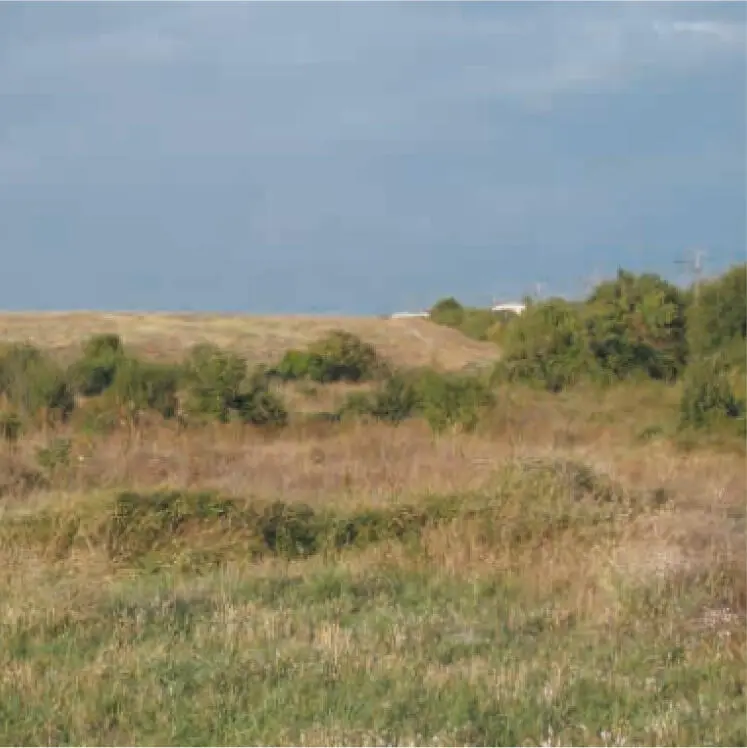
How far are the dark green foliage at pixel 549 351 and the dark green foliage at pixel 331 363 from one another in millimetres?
4822

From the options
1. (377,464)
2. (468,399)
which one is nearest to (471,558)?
(377,464)

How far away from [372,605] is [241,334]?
34574 mm

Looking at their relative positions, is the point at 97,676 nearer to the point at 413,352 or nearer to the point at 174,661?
the point at 174,661

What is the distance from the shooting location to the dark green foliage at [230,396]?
2036 cm

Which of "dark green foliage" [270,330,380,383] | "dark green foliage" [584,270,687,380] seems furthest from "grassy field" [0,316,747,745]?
"dark green foliage" [270,330,380,383]

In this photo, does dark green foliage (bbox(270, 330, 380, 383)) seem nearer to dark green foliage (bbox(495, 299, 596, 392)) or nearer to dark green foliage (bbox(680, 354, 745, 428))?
dark green foliage (bbox(495, 299, 596, 392))

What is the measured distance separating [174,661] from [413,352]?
3297 centimetres

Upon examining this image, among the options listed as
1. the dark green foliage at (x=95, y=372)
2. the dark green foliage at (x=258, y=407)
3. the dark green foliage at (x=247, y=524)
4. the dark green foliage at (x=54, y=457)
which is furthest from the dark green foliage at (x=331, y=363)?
the dark green foliage at (x=247, y=524)

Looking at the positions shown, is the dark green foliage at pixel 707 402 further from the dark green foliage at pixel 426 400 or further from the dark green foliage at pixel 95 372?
the dark green foliage at pixel 95 372

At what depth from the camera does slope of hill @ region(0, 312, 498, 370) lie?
35.9 meters

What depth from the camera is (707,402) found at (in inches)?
796

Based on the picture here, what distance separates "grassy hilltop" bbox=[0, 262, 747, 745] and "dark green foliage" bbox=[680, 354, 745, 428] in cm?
4

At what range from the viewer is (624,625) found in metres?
7.24

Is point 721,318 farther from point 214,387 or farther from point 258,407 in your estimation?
point 214,387
